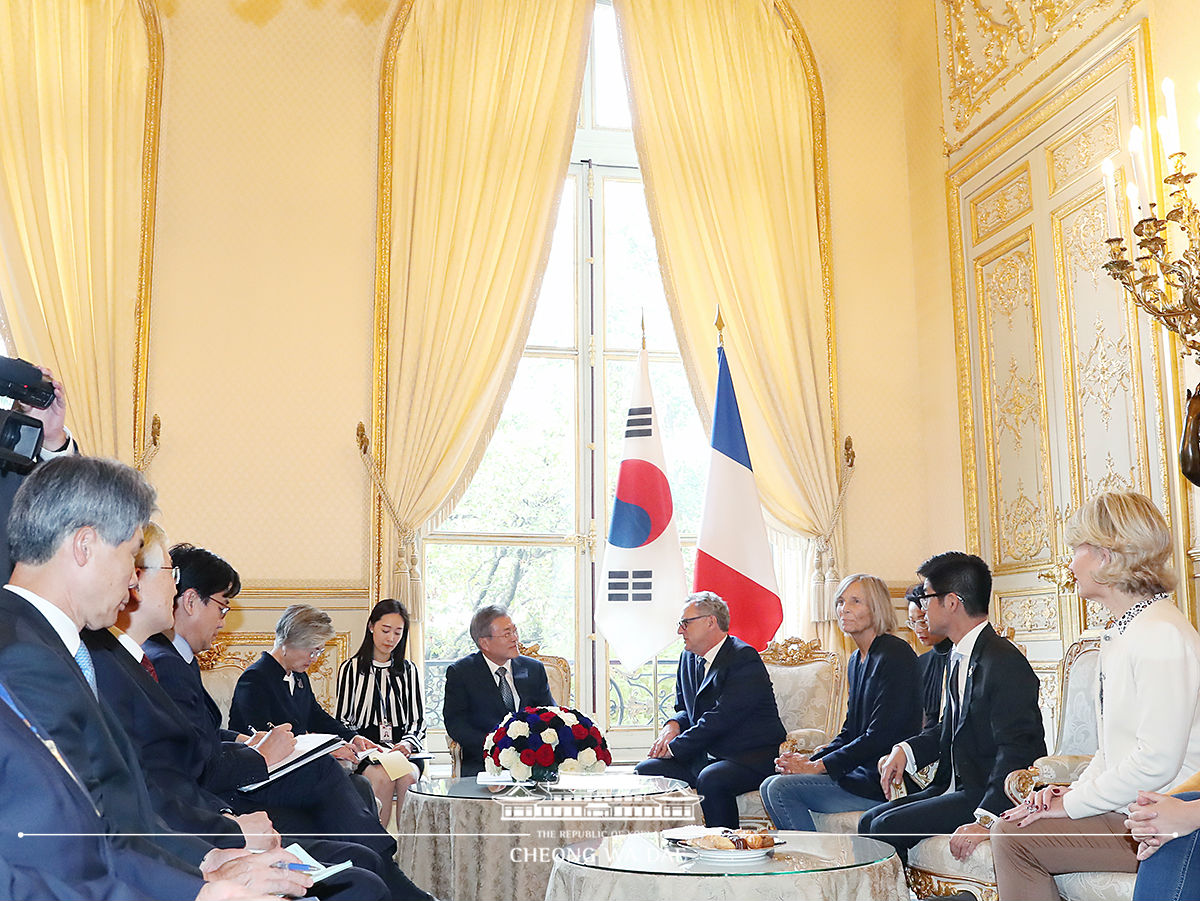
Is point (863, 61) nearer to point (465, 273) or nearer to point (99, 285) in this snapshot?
point (465, 273)

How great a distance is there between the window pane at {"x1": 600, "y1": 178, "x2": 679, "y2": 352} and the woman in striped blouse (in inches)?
97.4

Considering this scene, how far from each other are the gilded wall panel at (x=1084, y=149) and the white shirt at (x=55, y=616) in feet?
16.9

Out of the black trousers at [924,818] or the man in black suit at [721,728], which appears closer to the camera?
the black trousers at [924,818]

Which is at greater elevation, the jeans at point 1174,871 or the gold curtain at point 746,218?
the gold curtain at point 746,218

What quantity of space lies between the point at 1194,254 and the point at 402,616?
3.87 meters

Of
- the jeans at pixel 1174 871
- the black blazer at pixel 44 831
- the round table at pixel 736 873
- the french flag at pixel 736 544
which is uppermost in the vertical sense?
the french flag at pixel 736 544

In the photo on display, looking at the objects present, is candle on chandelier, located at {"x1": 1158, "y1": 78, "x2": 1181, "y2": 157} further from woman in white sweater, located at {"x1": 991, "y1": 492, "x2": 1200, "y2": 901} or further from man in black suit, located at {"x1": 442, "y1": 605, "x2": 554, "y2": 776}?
man in black suit, located at {"x1": 442, "y1": 605, "x2": 554, "y2": 776}

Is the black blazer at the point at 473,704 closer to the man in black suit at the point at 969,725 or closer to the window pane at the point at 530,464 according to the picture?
the window pane at the point at 530,464

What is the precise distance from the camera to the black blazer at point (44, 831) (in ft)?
5.45

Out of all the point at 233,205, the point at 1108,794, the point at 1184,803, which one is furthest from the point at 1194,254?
the point at 233,205

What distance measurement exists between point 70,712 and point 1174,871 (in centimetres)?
221

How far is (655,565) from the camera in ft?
22.3

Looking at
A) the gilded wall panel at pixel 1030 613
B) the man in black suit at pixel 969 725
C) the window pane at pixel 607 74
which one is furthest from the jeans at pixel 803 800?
the window pane at pixel 607 74

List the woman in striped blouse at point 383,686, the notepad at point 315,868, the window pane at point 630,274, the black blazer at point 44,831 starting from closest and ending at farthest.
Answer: the black blazer at point 44,831, the notepad at point 315,868, the woman in striped blouse at point 383,686, the window pane at point 630,274
